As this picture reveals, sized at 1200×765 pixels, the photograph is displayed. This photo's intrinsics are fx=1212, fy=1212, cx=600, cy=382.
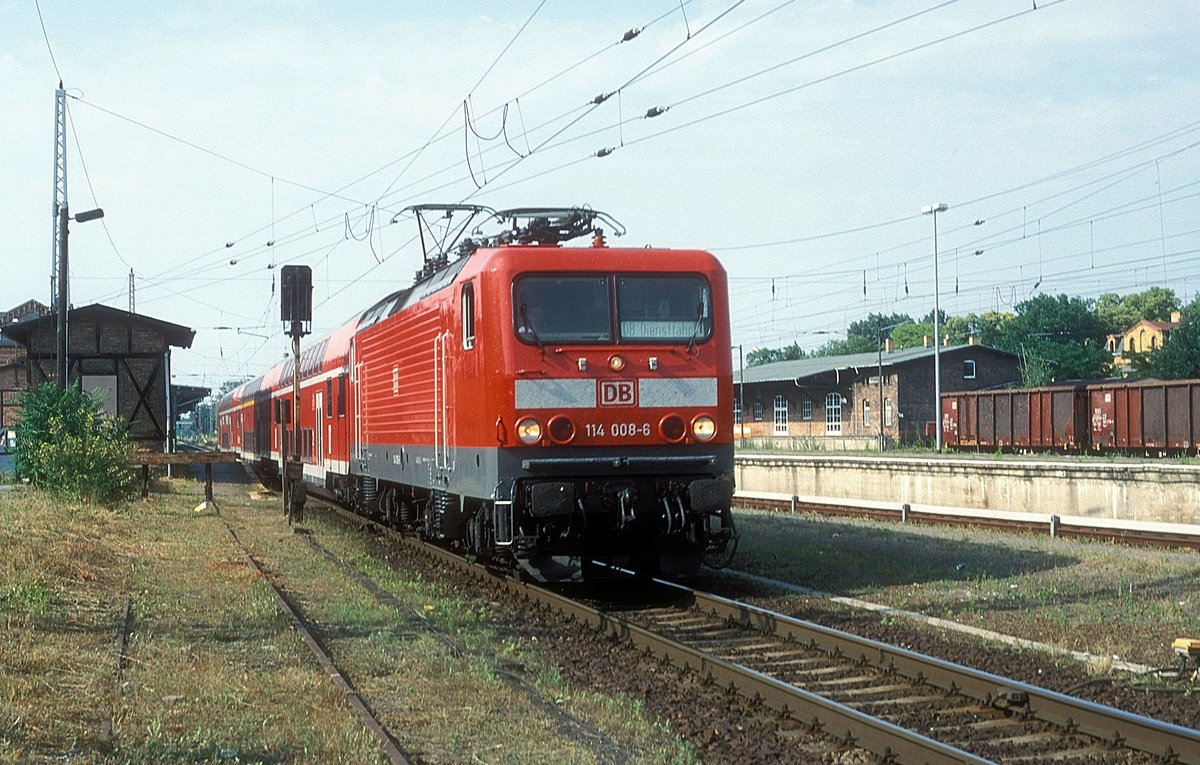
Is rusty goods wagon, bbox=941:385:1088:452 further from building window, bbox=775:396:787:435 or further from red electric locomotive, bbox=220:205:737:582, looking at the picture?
red electric locomotive, bbox=220:205:737:582

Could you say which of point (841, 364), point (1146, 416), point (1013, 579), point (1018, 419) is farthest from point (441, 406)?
point (841, 364)

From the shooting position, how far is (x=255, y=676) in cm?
818

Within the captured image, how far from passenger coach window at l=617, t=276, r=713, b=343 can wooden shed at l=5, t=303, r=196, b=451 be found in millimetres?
27885

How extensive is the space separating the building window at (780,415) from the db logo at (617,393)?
1921 inches

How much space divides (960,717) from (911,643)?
6.42 ft

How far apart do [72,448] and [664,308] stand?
14.8 metres

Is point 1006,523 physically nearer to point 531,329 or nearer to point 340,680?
point 531,329

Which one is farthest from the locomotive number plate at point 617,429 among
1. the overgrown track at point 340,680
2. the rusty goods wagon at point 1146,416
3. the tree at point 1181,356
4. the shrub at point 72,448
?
the tree at point 1181,356

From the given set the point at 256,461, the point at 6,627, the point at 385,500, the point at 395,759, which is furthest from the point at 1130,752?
the point at 256,461

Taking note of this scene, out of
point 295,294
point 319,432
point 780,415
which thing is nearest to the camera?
point 295,294

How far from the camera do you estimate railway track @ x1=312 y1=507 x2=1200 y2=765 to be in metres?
6.14

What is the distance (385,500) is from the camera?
17297 millimetres

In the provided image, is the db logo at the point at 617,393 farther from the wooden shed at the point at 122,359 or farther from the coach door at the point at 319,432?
the wooden shed at the point at 122,359

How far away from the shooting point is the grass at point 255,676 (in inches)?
254
